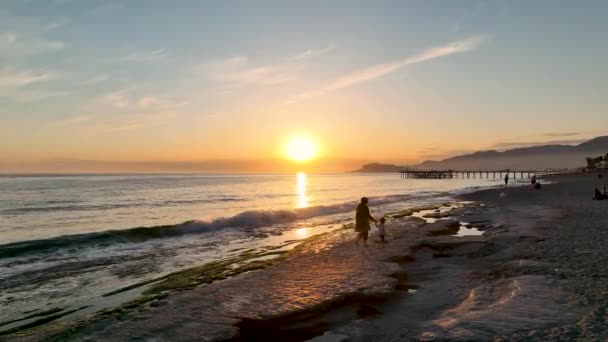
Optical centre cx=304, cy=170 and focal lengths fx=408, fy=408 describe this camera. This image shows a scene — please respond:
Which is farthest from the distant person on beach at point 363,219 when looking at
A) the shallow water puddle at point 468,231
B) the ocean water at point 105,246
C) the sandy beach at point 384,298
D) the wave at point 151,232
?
the wave at point 151,232

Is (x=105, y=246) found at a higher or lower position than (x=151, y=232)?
lower

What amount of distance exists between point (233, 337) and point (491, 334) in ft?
15.5

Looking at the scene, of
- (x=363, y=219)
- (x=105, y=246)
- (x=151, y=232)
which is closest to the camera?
(x=363, y=219)

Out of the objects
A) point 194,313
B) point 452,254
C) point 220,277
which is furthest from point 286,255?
point 194,313

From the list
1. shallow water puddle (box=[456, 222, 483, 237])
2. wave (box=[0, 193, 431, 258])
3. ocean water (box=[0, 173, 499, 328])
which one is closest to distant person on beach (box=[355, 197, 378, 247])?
ocean water (box=[0, 173, 499, 328])

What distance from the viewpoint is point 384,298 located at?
10.1 m

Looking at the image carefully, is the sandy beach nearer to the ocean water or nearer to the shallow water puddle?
the ocean water

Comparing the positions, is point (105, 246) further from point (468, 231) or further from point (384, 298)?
point (468, 231)

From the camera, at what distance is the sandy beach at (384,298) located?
777cm

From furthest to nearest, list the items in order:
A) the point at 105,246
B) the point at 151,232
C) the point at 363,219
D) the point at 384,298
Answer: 1. the point at 151,232
2. the point at 105,246
3. the point at 363,219
4. the point at 384,298

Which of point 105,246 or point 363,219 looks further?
point 105,246

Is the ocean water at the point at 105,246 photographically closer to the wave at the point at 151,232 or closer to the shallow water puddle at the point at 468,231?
the wave at the point at 151,232

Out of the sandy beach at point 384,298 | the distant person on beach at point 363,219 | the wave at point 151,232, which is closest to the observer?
the sandy beach at point 384,298

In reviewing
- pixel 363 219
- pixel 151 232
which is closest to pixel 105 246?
pixel 151 232
